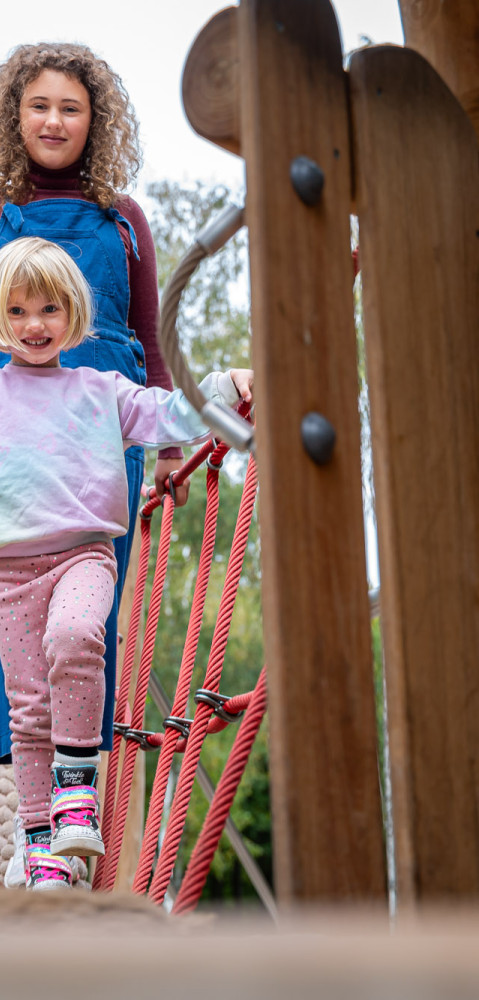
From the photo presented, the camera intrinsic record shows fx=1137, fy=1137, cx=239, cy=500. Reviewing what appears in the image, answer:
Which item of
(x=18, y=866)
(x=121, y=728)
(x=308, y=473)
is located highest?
(x=308, y=473)

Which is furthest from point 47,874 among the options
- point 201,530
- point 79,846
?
point 201,530

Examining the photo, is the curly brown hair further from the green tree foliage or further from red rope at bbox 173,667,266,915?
the green tree foliage

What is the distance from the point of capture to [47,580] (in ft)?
5.22

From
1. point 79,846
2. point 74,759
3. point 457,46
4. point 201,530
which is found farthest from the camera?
point 201,530

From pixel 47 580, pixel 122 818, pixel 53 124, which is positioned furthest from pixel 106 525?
pixel 53 124

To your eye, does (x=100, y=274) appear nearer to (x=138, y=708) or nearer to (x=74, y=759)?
(x=138, y=708)

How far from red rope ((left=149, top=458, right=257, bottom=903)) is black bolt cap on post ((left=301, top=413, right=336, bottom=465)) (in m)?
0.56

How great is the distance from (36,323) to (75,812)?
701 millimetres

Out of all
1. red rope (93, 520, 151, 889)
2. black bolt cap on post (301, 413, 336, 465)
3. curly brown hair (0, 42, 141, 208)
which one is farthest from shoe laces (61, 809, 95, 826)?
curly brown hair (0, 42, 141, 208)

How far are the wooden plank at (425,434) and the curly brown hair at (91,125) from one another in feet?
4.15

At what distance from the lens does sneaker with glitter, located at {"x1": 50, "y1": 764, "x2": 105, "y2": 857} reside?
136 cm

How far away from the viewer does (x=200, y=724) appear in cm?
146

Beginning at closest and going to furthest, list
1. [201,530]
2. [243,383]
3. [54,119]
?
1. [243,383]
2. [54,119]
3. [201,530]

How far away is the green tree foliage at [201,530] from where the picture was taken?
1139cm
